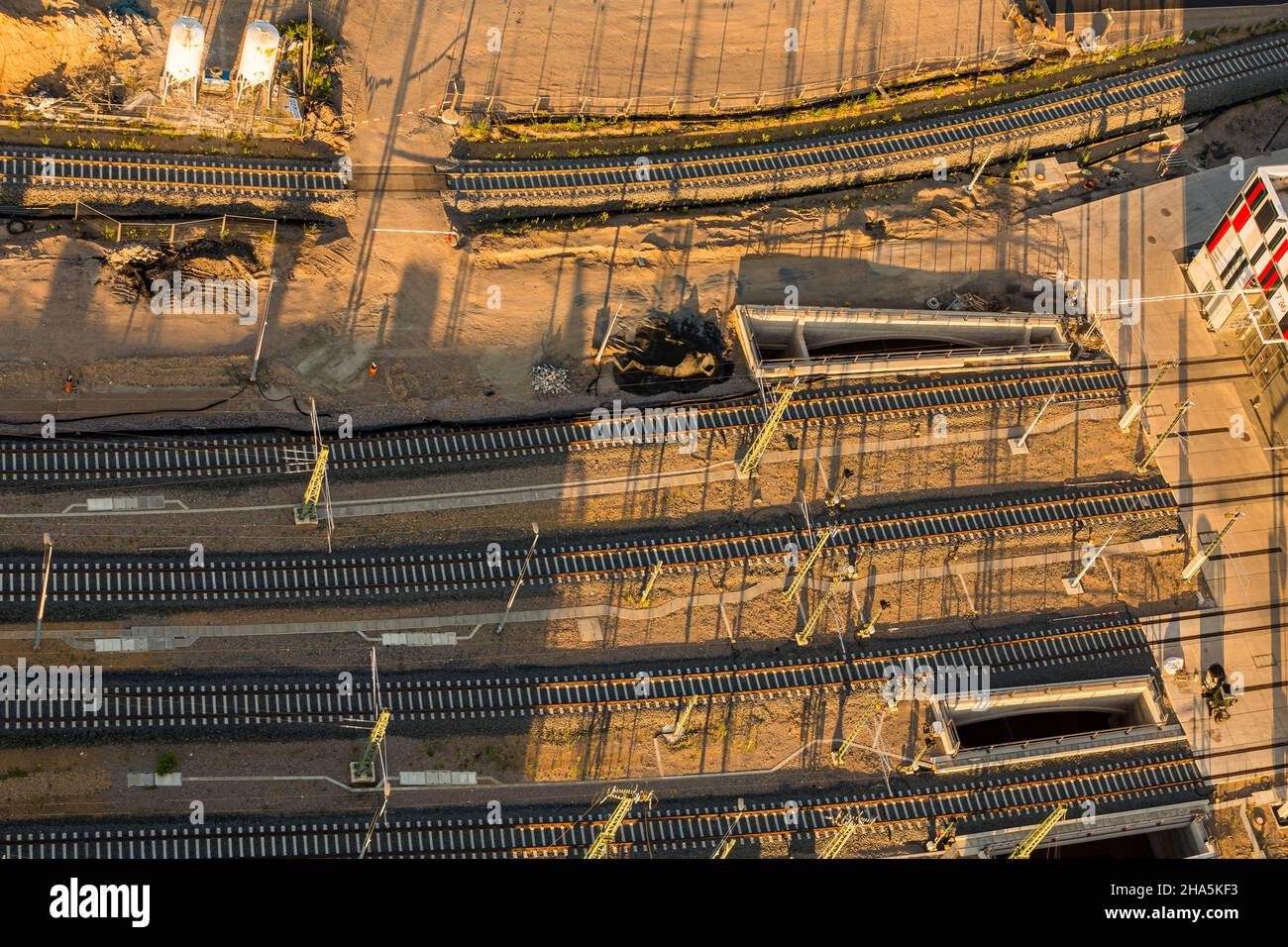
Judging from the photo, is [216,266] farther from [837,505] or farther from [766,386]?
[837,505]

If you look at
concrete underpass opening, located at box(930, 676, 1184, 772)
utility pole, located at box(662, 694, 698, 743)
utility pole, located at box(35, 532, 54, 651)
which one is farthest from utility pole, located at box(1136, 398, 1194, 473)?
utility pole, located at box(35, 532, 54, 651)

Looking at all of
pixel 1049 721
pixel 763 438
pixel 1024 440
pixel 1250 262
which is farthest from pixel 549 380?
pixel 1250 262

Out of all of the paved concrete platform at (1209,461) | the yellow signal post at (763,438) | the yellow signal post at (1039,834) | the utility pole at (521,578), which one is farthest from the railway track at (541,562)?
the yellow signal post at (1039,834)

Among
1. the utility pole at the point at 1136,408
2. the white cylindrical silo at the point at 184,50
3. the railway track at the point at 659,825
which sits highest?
the white cylindrical silo at the point at 184,50

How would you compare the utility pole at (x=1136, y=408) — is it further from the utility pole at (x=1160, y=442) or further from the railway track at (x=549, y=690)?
the railway track at (x=549, y=690)

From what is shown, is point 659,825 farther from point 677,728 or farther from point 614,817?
point 614,817
